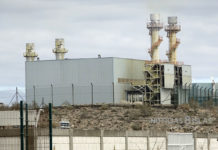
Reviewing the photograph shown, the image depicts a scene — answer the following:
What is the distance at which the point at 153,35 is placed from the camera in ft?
314

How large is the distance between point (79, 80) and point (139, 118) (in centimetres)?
1179

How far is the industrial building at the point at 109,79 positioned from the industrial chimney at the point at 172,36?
7.73 ft

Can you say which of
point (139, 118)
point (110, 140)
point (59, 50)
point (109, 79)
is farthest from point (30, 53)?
point (110, 140)

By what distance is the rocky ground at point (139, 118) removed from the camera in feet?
260

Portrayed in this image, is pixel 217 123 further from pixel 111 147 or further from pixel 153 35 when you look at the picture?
pixel 111 147

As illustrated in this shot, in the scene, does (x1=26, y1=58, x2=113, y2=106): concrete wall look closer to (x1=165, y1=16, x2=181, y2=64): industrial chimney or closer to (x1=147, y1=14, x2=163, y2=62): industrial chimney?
(x1=147, y1=14, x2=163, y2=62): industrial chimney

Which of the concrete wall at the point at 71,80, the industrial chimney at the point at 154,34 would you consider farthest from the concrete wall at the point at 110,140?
the industrial chimney at the point at 154,34

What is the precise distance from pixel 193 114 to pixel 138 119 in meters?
7.29

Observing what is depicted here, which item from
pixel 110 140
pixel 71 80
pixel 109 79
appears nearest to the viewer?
pixel 110 140

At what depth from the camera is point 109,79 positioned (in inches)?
3575

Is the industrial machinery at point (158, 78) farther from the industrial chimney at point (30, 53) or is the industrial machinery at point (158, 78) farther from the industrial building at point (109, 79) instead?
the industrial chimney at point (30, 53)

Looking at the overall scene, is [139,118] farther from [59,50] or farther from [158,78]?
[59,50]

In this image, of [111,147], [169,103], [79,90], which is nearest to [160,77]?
[169,103]

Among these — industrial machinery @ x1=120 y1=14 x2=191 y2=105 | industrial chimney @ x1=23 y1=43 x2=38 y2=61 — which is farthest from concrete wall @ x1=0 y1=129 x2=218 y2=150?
industrial chimney @ x1=23 y1=43 x2=38 y2=61
